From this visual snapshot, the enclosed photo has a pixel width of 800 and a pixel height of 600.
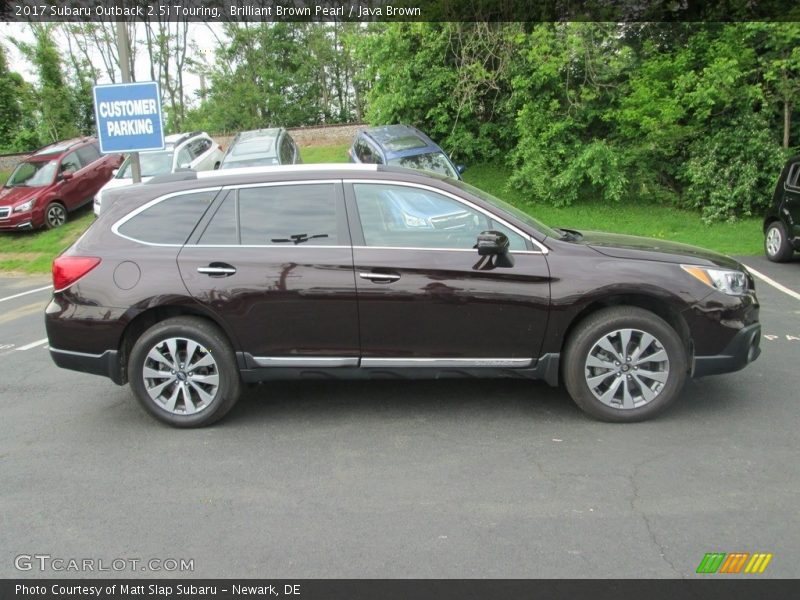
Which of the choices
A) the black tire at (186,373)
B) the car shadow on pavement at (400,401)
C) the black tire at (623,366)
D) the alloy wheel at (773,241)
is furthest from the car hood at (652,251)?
the alloy wheel at (773,241)

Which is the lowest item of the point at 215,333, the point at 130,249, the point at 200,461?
the point at 200,461

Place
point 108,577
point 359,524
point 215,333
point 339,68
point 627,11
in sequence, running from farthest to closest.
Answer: point 339,68 → point 627,11 → point 215,333 → point 359,524 → point 108,577

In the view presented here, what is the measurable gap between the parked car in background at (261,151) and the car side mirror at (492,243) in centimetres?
809

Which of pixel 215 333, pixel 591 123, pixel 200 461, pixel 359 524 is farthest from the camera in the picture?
pixel 591 123

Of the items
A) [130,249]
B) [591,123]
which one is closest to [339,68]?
[591,123]

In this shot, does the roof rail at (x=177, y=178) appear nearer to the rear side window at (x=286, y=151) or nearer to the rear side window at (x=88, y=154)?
the rear side window at (x=286, y=151)

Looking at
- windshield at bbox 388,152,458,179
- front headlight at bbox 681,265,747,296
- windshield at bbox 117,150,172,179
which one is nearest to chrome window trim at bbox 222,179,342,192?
front headlight at bbox 681,265,747,296

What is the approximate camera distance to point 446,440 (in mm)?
4695

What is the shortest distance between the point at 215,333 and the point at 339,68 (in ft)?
98.4

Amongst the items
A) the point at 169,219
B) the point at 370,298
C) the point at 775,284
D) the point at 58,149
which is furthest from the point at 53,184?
the point at 775,284

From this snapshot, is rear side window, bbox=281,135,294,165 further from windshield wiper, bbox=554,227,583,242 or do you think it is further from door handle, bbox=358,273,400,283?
door handle, bbox=358,273,400,283

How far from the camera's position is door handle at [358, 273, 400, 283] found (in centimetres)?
477

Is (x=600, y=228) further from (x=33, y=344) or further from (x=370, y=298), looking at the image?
(x=33, y=344)

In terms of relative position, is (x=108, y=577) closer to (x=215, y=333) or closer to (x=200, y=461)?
(x=200, y=461)
